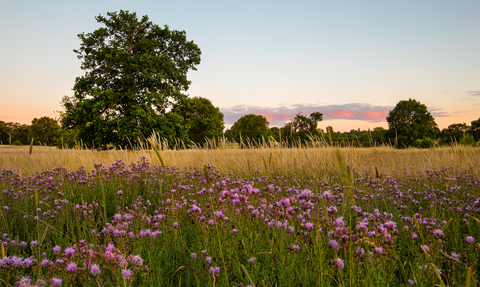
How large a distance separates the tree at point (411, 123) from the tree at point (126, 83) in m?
34.0

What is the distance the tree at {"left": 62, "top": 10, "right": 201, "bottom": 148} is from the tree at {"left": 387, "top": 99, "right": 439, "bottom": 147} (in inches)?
1337

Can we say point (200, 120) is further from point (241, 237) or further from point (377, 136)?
point (241, 237)

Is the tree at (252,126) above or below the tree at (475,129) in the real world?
above

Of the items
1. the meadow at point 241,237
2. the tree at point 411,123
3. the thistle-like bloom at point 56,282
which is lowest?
the meadow at point 241,237

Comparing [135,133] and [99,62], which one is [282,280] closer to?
[135,133]

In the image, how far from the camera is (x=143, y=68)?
18.3 metres

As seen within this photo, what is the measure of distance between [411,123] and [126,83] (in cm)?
4149

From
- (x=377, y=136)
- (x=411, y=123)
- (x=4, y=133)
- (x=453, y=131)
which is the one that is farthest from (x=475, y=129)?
(x=4, y=133)

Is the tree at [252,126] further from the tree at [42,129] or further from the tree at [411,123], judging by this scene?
the tree at [42,129]

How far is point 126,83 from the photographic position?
20.1 metres

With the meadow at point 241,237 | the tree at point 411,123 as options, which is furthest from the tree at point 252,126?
the meadow at point 241,237

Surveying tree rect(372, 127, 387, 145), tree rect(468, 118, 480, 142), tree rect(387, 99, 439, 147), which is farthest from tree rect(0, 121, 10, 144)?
tree rect(468, 118, 480, 142)

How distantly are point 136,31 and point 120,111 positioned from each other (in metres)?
7.35

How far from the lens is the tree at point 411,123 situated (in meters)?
36.6
